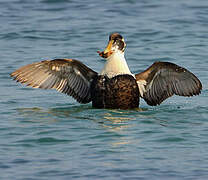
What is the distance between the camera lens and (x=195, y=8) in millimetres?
17375

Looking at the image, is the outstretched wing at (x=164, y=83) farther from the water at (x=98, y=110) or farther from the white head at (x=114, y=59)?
the white head at (x=114, y=59)

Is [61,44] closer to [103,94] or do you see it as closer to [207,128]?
[103,94]

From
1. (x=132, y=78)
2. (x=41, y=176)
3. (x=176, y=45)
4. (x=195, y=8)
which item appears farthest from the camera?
(x=195, y=8)

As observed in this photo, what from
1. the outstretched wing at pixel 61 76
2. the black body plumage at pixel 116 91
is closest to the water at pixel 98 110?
the black body plumage at pixel 116 91

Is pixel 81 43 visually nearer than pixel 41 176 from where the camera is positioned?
No

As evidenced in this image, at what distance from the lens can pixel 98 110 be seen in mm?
9305

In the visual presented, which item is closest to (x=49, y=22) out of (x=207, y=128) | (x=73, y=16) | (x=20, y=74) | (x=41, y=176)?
(x=73, y=16)

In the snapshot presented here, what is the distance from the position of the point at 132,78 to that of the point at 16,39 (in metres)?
6.31

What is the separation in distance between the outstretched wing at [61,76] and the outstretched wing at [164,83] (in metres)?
0.79

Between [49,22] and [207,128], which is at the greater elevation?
[49,22]

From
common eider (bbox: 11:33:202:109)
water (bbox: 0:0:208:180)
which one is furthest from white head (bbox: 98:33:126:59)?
water (bbox: 0:0:208:180)

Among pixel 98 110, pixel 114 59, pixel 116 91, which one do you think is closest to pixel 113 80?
pixel 116 91

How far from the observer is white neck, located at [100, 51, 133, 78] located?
916 centimetres

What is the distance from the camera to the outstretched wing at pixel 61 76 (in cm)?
957
